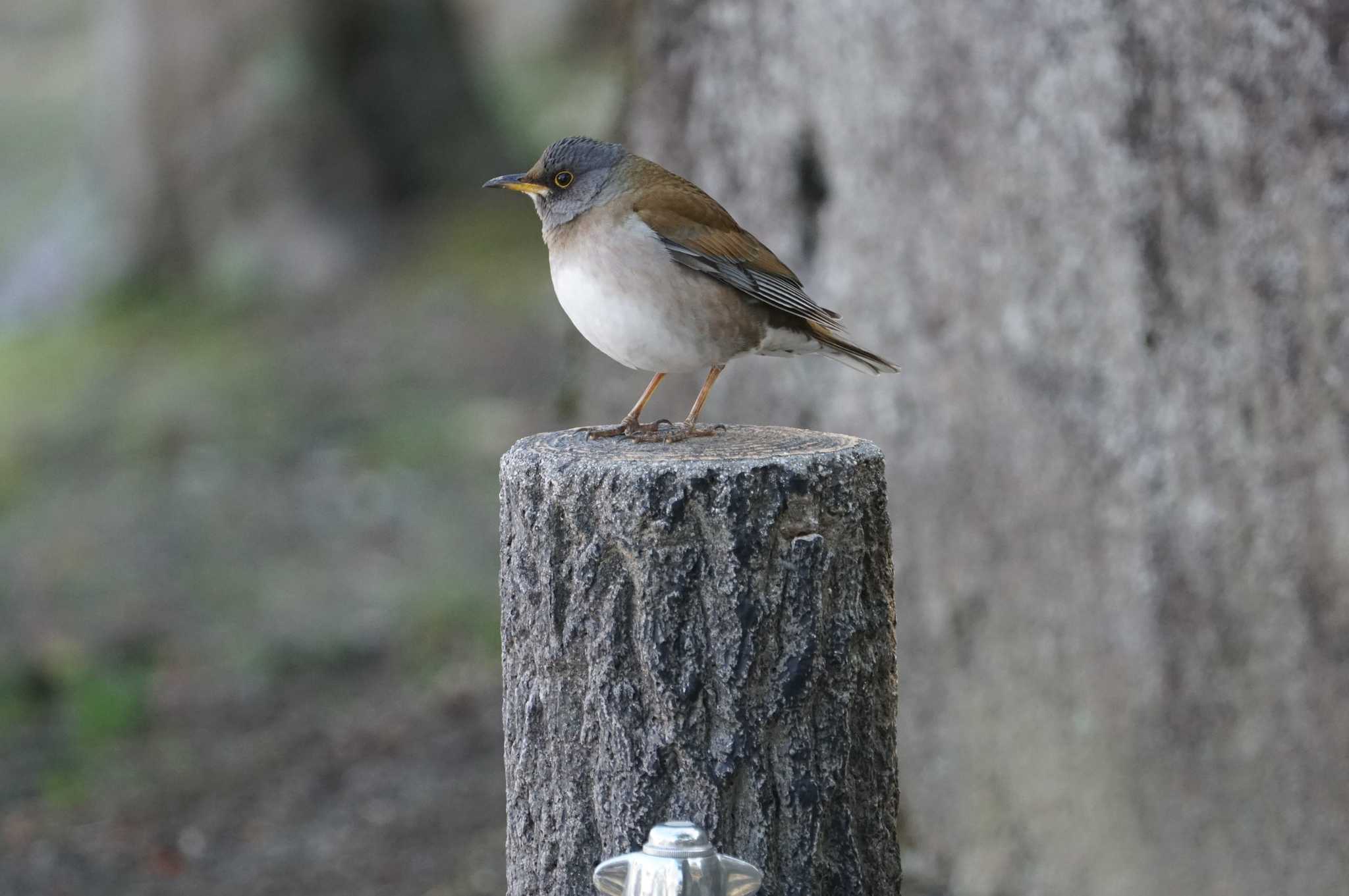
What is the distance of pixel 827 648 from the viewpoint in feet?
9.27

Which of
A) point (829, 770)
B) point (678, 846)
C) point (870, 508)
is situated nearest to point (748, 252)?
point (870, 508)

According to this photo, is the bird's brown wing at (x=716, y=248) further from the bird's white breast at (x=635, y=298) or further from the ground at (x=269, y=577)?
the ground at (x=269, y=577)

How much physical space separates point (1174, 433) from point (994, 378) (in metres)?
0.62

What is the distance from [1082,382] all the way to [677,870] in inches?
110

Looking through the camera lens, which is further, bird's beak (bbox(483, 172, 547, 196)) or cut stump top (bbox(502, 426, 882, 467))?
bird's beak (bbox(483, 172, 547, 196))

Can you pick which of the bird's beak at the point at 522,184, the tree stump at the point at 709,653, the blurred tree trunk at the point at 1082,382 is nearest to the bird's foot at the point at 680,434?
the tree stump at the point at 709,653

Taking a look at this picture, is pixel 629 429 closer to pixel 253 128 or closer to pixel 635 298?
pixel 635 298

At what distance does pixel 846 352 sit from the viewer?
390cm

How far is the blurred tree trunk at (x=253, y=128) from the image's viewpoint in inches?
465

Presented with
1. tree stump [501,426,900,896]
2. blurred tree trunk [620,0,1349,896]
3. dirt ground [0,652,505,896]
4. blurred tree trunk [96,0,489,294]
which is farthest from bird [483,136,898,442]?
blurred tree trunk [96,0,489,294]

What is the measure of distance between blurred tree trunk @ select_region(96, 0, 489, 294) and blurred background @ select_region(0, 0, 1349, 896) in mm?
3227

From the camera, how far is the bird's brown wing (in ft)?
11.8

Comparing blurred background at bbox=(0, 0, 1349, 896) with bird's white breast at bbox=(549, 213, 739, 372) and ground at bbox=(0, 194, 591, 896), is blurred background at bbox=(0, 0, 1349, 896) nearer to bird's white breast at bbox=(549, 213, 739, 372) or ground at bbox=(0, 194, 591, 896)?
ground at bbox=(0, 194, 591, 896)

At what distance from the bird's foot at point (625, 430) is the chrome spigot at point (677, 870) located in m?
1.02
